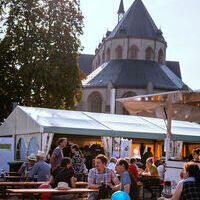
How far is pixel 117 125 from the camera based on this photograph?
16203 mm

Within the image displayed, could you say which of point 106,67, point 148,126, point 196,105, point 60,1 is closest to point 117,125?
point 148,126

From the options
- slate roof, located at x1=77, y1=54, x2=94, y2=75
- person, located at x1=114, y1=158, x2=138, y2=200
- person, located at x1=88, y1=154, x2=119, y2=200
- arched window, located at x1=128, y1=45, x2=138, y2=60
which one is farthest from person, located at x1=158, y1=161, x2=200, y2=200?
slate roof, located at x1=77, y1=54, x2=94, y2=75

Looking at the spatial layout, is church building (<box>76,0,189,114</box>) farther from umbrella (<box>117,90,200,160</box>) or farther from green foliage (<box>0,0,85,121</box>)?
umbrella (<box>117,90,200,160</box>)

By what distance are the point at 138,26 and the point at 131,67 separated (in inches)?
231

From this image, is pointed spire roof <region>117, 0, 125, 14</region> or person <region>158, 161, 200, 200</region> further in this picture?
pointed spire roof <region>117, 0, 125, 14</region>

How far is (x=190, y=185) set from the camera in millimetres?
4859

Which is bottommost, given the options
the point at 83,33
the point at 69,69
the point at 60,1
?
the point at 69,69

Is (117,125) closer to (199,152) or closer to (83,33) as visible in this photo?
(199,152)

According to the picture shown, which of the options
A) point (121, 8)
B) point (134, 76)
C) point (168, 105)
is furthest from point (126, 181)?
point (121, 8)

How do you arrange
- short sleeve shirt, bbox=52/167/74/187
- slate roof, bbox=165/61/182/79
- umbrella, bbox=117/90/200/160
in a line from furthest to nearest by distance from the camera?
slate roof, bbox=165/61/182/79, umbrella, bbox=117/90/200/160, short sleeve shirt, bbox=52/167/74/187

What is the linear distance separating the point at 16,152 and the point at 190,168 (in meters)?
12.7

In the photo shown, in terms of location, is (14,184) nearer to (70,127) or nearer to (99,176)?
(99,176)

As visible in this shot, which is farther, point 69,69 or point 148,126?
point 69,69

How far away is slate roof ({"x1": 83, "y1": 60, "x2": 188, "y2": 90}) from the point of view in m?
44.3
